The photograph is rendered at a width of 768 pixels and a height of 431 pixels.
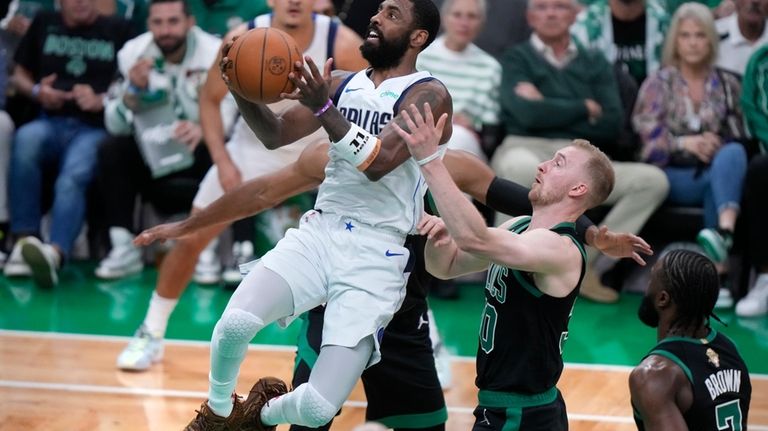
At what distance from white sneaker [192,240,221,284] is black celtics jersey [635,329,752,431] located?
4.91 m

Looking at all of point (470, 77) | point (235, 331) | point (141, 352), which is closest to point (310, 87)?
point (235, 331)

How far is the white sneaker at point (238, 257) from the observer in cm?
898

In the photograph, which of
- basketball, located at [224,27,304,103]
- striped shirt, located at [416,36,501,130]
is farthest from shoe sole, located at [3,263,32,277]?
basketball, located at [224,27,304,103]

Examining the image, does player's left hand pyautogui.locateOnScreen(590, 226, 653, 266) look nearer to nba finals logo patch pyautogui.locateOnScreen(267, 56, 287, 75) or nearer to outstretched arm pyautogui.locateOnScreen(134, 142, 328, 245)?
outstretched arm pyautogui.locateOnScreen(134, 142, 328, 245)

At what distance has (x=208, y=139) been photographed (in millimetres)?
7863

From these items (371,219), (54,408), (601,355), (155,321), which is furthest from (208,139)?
(371,219)

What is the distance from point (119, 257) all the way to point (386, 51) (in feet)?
16.0

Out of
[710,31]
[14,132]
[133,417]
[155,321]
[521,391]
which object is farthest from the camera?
[14,132]

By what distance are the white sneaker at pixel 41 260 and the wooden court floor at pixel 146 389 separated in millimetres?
1064

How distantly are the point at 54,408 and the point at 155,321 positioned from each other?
0.96 metres

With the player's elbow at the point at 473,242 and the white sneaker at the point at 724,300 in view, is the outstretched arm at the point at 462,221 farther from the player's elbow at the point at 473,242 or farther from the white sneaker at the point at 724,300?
the white sneaker at the point at 724,300

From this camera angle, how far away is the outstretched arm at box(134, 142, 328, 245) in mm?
5531

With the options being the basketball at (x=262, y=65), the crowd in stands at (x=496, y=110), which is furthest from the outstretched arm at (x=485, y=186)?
the crowd in stands at (x=496, y=110)

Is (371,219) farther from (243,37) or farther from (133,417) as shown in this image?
(133,417)
